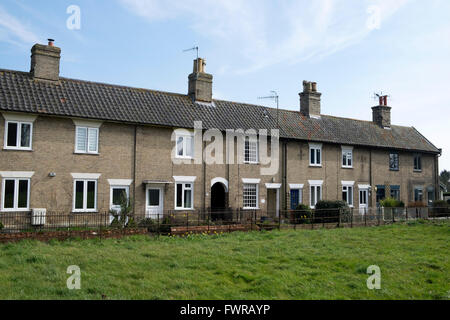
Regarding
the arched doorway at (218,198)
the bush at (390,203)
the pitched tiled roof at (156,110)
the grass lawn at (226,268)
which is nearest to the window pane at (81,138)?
the pitched tiled roof at (156,110)

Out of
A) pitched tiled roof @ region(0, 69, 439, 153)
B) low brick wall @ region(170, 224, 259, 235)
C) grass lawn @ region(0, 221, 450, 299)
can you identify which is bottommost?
grass lawn @ region(0, 221, 450, 299)

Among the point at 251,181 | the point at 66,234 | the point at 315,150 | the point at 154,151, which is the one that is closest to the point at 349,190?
the point at 315,150

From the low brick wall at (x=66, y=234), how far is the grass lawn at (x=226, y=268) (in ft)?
2.07

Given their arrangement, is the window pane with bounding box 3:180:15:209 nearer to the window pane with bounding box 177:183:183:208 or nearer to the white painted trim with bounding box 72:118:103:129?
the white painted trim with bounding box 72:118:103:129

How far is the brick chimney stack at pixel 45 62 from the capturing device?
910 inches

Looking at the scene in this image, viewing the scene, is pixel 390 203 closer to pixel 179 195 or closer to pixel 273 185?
pixel 273 185

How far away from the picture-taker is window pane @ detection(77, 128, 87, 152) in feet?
75.4

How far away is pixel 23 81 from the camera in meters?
22.7

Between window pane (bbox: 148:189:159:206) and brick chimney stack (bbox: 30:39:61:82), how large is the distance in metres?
8.22

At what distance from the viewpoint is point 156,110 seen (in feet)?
84.6

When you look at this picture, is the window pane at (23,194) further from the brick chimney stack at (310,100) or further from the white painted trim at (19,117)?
the brick chimney stack at (310,100)

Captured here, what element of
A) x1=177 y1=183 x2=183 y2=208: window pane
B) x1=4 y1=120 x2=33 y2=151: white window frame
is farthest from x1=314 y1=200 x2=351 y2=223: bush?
x1=4 y1=120 x2=33 y2=151: white window frame

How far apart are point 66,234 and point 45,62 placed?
35.1 ft
